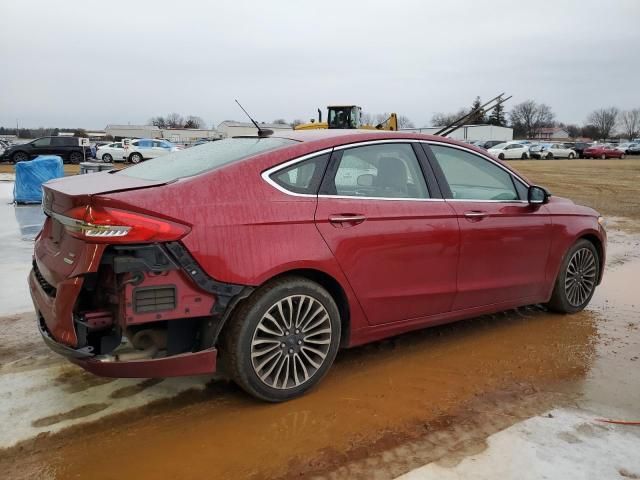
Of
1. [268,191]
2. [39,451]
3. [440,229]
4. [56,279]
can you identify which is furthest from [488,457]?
[56,279]

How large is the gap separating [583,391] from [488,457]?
118cm

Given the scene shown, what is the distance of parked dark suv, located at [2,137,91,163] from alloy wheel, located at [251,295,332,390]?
98.6 feet

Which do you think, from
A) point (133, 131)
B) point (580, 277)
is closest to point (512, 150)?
point (580, 277)

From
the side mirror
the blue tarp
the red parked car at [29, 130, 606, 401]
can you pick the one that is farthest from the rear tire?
the side mirror

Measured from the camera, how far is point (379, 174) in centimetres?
378

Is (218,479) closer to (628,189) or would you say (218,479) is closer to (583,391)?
(583,391)

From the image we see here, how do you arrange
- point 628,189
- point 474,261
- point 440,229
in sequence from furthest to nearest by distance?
point 628,189, point 474,261, point 440,229

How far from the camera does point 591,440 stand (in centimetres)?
296

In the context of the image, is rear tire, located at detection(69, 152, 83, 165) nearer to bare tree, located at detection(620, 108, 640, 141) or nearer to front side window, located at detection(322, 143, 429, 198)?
front side window, located at detection(322, 143, 429, 198)

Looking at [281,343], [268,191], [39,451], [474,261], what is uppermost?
[268,191]

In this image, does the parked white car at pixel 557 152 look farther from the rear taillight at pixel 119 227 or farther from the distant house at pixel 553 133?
the distant house at pixel 553 133

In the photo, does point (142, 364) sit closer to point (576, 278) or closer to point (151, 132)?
point (576, 278)

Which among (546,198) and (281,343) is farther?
(546,198)

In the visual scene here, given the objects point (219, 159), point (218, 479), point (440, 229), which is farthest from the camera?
point (440, 229)
